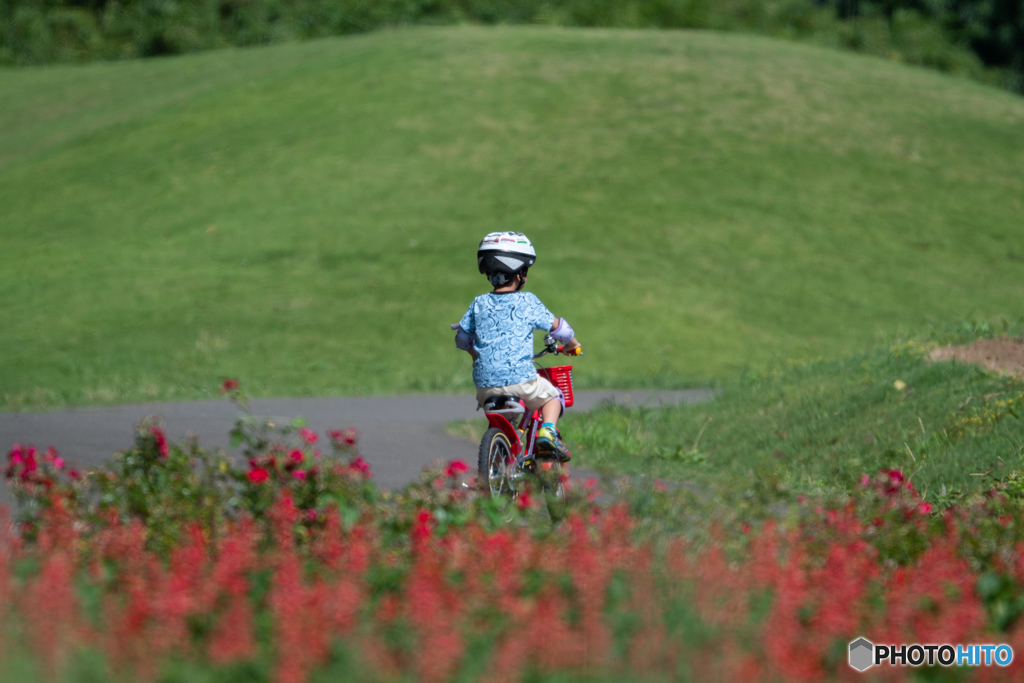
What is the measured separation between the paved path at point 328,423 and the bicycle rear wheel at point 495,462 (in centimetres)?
209

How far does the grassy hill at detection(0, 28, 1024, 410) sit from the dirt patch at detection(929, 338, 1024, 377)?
228 inches

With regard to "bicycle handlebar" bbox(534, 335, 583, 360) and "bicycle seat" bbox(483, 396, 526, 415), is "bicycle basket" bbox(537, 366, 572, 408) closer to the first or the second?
"bicycle handlebar" bbox(534, 335, 583, 360)

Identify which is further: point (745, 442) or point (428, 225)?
point (428, 225)

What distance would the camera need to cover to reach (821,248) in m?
25.6

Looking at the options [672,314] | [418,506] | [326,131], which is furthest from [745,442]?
[326,131]

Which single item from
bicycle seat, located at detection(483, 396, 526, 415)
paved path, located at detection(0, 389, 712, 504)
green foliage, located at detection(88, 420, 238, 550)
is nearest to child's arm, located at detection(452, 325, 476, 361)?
bicycle seat, located at detection(483, 396, 526, 415)

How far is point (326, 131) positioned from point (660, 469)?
21.3 meters

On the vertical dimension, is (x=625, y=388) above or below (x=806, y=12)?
below

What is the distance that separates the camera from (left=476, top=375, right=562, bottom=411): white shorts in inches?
303

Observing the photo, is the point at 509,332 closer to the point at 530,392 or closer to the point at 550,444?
the point at 530,392

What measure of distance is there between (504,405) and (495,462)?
1.26 feet

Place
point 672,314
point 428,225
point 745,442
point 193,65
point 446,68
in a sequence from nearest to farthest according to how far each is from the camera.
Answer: point 745,442, point 672,314, point 428,225, point 446,68, point 193,65

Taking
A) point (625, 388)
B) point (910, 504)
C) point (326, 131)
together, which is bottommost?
point (625, 388)

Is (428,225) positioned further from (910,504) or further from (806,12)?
(806,12)
